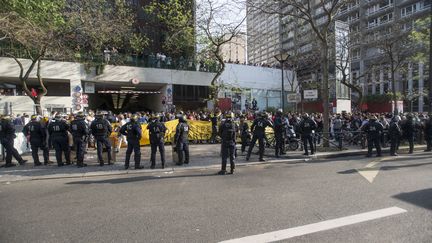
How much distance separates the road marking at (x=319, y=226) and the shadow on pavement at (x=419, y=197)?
0.60 m

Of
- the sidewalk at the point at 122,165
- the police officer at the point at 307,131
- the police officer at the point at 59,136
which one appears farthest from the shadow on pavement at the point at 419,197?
the police officer at the point at 59,136

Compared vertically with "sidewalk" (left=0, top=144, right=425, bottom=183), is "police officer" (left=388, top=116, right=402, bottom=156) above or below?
above

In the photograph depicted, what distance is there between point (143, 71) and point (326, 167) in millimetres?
25206

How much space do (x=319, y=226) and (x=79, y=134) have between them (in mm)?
8738

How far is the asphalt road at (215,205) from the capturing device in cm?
503

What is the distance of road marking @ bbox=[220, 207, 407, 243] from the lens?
15.8 ft

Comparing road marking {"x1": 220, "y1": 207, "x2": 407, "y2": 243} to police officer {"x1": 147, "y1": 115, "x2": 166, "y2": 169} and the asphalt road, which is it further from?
police officer {"x1": 147, "y1": 115, "x2": 166, "y2": 169}

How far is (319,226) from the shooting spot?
17.2ft

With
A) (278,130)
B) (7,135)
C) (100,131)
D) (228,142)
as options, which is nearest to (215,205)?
(228,142)

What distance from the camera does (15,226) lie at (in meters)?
5.51

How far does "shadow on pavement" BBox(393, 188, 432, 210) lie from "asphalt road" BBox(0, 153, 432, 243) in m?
0.02

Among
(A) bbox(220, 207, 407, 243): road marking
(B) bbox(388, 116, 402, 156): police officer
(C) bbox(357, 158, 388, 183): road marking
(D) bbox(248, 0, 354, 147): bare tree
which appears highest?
(D) bbox(248, 0, 354, 147): bare tree

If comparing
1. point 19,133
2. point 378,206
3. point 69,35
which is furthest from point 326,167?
point 69,35

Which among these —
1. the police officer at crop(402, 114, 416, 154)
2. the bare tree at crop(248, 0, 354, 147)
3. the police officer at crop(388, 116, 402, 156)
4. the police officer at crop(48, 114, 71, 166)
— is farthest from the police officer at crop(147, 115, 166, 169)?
the police officer at crop(402, 114, 416, 154)
